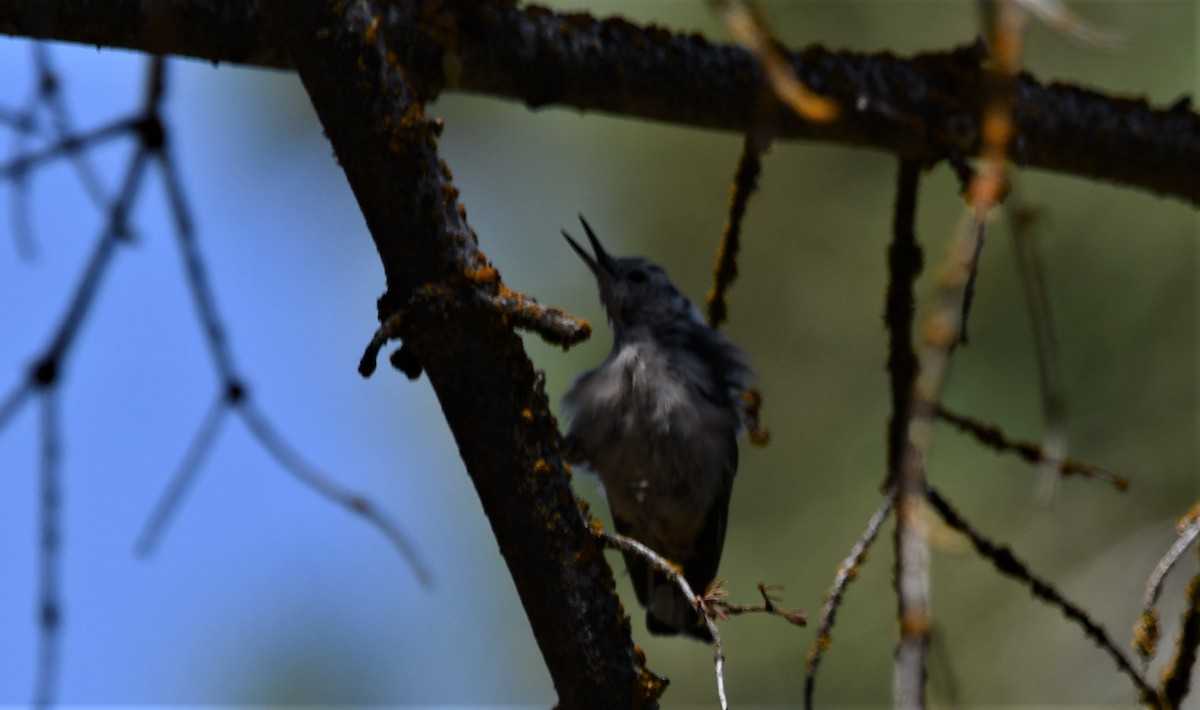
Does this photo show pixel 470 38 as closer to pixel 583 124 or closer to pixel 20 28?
pixel 20 28

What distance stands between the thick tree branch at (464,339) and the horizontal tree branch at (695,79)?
0.60 metres

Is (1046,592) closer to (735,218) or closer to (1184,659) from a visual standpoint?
(1184,659)

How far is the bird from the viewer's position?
3869 mm

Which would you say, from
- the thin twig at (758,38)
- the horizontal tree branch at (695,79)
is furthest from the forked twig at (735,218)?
the thin twig at (758,38)

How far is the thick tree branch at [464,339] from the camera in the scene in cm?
196

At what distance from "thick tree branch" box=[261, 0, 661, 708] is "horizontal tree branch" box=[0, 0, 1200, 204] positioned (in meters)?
0.60

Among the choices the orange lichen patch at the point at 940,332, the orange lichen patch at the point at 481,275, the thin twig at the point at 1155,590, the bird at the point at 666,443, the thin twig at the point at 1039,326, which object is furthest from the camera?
the bird at the point at 666,443

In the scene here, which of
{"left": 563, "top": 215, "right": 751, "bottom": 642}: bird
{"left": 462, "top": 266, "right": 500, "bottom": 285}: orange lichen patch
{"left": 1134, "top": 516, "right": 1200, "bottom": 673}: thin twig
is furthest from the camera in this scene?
{"left": 563, "top": 215, "right": 751, "bottom": 642}: bird

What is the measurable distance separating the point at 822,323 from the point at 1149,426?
1640mm

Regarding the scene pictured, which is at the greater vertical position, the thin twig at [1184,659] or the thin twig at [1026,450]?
the thin twig at [1026,450]

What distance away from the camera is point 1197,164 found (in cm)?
324

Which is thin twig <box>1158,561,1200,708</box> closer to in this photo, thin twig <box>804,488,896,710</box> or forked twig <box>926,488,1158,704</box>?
forked twig <box>926,488,1158,704</box>

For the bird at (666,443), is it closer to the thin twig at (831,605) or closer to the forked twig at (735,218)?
the forked twig at (735,218)

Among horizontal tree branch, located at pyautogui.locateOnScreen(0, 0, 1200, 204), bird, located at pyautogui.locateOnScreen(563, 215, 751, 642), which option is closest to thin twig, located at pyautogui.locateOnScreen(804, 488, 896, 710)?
horizontal tree branch, located at pyautogui.locateOnScreen(0, 0, 1200, 204)
